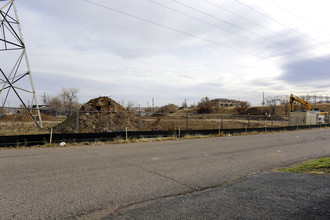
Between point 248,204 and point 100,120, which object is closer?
point 248,204

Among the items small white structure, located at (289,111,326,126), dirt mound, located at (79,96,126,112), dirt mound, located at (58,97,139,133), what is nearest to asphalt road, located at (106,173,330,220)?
dirt mound, located at (58,97,139,133)

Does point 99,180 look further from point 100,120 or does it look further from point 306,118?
point 306,118

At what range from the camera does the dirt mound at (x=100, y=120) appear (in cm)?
2011

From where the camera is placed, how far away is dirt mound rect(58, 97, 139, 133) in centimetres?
2011

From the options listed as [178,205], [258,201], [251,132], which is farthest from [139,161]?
[251,132]

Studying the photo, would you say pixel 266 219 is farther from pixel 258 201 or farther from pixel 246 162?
pixel 246 162

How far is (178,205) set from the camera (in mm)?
4152

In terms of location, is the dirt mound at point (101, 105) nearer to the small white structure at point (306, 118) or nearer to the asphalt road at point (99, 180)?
the asphalt road at point (99, 180)

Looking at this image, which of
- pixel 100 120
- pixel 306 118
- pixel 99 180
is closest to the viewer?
pixel 99 180

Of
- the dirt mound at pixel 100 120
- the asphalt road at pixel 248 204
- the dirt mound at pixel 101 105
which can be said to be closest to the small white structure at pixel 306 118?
the dirt mound at pixel 100 120

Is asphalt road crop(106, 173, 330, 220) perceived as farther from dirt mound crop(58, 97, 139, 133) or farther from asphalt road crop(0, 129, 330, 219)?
dirt mound crop(58, 97, 139, 133)

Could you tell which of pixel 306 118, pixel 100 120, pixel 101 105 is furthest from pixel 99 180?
pixel 306 118

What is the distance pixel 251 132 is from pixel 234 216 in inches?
828

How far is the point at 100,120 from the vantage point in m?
21.1
